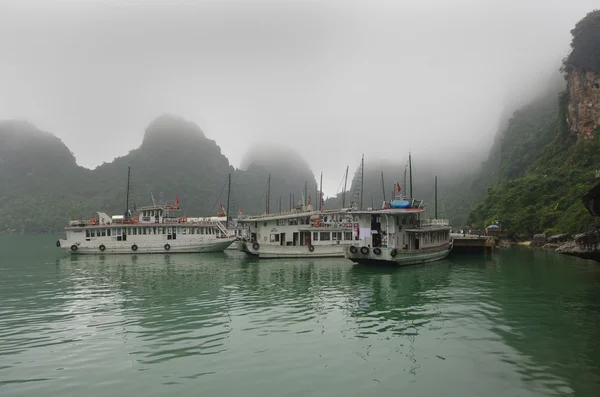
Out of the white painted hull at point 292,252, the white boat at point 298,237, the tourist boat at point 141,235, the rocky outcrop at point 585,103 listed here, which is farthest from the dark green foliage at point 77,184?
the white painted hull at point 292,252

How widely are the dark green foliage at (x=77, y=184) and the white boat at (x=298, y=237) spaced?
10935cm

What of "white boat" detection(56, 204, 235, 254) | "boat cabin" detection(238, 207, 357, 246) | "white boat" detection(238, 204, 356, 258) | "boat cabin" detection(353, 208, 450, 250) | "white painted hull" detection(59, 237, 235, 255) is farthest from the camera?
"white boat" detection(56, 204, 235, 254)

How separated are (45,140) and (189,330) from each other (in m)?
213

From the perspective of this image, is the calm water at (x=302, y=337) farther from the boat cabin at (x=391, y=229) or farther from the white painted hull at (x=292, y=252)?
the white painted hull at (x=292, y=252)

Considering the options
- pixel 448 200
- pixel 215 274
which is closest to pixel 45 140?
pixel 448 200

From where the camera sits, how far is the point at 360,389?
836 centimetres

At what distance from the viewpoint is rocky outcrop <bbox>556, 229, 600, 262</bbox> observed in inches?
684

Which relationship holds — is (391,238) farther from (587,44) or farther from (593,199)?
(587,44)

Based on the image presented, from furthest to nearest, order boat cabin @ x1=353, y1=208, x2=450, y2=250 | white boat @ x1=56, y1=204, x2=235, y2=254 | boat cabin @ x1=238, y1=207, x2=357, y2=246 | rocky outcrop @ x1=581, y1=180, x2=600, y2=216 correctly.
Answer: white boat @ x1=56, y1=204, x2=235, y2=254 < boat cabin @ x1=238, y1=207, x2=357, y2=246 < boat cabin @ x1=353, y1=208, x2=450, y2=250 < rocky outcrop @ x1=581, y1=180, x2=600, y2=216

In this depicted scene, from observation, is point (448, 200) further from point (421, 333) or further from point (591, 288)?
point (421, 333)

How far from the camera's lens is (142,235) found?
143 ft

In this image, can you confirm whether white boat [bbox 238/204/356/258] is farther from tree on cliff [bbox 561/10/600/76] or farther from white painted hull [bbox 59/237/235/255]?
tree on cliff [bbox 561/10/600/76]

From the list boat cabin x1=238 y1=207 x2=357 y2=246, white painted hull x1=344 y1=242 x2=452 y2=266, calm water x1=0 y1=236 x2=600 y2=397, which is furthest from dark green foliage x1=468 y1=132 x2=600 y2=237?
calm water x1=0 y1=236 x2=600 y2=397

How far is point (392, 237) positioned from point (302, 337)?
62.9 ft
